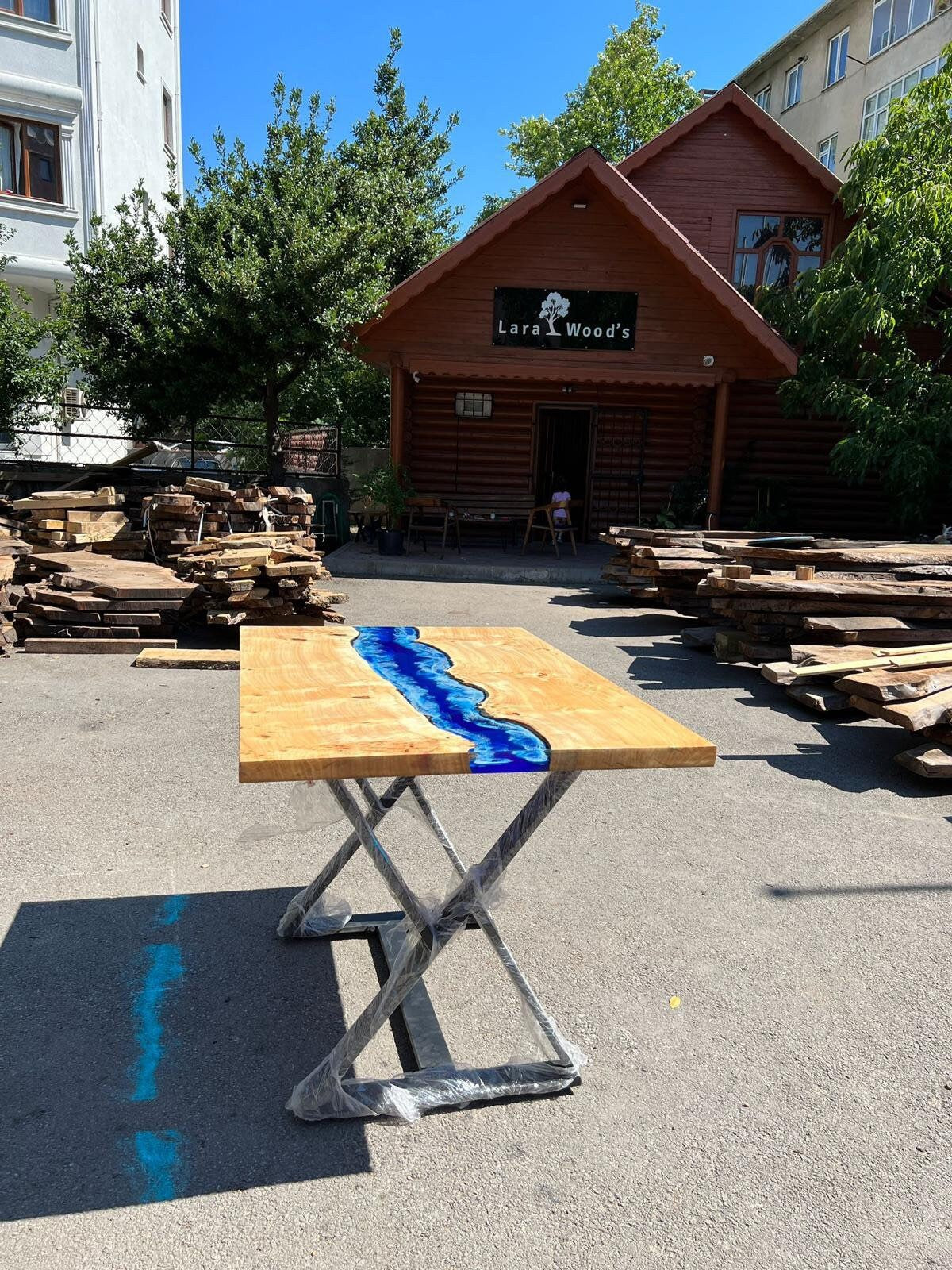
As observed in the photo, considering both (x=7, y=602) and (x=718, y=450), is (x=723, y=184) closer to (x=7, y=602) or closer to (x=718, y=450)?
(x=718, y=450)

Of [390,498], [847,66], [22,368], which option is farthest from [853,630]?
[847,66]

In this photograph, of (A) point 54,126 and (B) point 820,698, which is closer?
(B) point 820,698

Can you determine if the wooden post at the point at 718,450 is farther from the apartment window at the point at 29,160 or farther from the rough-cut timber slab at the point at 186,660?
the apartment window at the point at 29,160

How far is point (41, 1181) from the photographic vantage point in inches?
85.5

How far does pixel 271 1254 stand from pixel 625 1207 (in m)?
0.84

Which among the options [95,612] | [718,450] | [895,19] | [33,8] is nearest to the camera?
[95,612]

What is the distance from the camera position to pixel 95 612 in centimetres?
801

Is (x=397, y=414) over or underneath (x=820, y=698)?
over

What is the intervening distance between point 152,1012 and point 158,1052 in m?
0.22

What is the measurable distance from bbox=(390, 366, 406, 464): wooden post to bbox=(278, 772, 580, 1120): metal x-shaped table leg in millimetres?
13082

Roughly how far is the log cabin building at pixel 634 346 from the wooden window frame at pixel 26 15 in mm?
13630

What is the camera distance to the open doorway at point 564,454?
17.5 m

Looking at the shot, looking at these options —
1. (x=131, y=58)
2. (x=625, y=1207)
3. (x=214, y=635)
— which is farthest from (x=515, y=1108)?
(x=131, y=58)

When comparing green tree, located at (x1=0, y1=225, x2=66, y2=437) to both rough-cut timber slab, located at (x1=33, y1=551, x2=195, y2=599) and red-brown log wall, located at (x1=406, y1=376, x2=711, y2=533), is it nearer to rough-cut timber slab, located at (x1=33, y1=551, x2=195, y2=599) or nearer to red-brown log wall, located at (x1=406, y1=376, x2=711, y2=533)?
rough-cut timber slab, located at (x1=33, y1=551, x2=195, y2=599)
